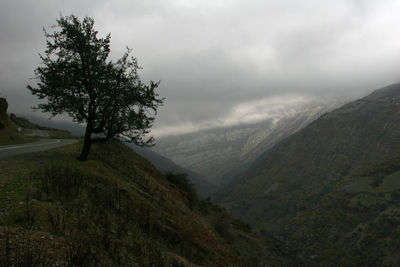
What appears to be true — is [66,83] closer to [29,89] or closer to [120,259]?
[29,89]

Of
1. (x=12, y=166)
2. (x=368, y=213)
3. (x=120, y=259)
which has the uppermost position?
(x=12, y=166)

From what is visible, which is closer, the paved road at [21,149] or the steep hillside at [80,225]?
the steep hillside at [80,225]

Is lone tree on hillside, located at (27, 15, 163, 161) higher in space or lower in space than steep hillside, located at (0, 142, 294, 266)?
higher

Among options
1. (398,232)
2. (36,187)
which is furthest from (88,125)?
(398,232)

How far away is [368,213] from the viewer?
575ft

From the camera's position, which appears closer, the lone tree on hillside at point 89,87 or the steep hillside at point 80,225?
the steep hillside at point 80,225

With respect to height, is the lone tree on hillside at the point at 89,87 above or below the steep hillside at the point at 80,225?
above

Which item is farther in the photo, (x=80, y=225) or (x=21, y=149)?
(x=21, y=149)

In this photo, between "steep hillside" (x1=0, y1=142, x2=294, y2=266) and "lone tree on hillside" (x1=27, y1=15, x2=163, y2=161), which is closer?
"steep hillside" (x1=0, y1=142, x2=294, y2=266)

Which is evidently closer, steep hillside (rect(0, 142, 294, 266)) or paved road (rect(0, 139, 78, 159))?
steep hillside (rect(0, 142, 294, 266))

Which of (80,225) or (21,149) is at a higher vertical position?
(21,149)

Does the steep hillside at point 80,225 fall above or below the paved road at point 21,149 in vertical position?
below

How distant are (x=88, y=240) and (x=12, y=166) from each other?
12.4 metres

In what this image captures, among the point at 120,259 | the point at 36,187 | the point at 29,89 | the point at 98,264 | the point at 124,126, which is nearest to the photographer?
the point at 98,264
